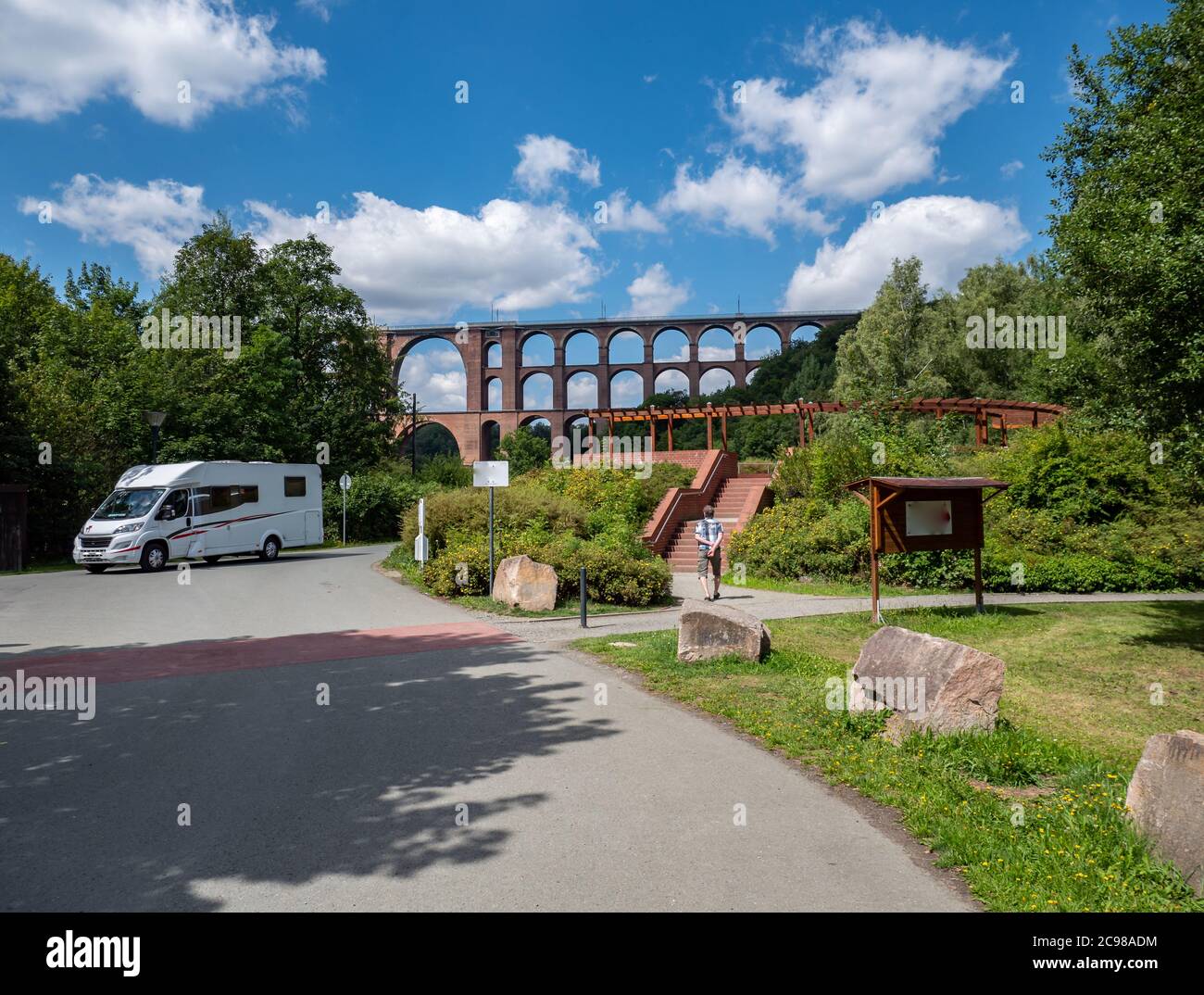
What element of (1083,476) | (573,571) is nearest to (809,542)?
(573,571)

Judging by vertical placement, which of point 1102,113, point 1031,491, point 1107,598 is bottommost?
point 1107,598

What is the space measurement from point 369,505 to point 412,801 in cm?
3176

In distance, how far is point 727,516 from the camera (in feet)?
79.3

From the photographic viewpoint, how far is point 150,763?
555 cm

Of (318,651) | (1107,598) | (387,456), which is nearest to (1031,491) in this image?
(1107,598)

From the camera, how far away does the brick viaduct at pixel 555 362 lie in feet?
304

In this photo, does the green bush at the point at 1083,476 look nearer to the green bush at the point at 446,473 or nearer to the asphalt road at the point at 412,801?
the asphalt road at the point at 412,801

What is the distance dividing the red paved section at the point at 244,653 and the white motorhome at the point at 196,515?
11.9 metres

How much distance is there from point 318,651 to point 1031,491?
645 inches

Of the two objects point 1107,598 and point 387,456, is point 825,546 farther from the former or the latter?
point 387,456

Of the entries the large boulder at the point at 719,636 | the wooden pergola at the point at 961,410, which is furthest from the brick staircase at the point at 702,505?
the large boulder at the point at 719,636

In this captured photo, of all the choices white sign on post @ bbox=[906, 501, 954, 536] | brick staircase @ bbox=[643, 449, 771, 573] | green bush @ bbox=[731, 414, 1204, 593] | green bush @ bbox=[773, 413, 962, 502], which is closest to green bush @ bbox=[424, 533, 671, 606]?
white sign on post @ bbox=[906, 501, 954, 536]

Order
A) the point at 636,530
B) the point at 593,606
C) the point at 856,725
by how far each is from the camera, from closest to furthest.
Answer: the point at 856,725 < the point at 593,606 < the point at 636,530

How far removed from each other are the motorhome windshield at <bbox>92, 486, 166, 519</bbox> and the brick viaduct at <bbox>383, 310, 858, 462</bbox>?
229 feet
